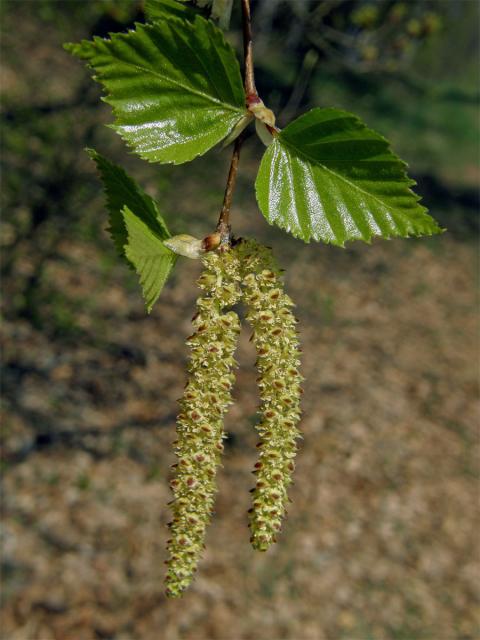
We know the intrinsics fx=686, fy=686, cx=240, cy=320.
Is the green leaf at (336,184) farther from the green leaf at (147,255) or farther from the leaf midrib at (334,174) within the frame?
the green leaf at (147,255)

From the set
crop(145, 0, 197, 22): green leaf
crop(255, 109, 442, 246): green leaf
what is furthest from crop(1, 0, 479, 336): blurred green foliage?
crop(255, 109, 442, 246): green leaf

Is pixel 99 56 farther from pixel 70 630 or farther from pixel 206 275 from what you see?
pixel 70 630

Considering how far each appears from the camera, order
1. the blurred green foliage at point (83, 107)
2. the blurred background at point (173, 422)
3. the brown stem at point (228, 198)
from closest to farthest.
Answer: the brown stem at point (228, 198) < the blurred green foliage at point (83, 107) < the blurred background at point (173, 422)

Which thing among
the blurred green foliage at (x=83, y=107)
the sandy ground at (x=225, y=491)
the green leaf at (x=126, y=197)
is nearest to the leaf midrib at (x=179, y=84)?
the green leaf at (x=126, y=197)

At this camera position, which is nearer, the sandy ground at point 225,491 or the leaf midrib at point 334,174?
the leaf midrib at point 334,174

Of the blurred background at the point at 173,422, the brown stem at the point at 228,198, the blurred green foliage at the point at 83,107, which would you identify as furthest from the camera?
the blurred background at the point at 173,422

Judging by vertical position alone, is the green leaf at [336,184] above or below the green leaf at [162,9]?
below
